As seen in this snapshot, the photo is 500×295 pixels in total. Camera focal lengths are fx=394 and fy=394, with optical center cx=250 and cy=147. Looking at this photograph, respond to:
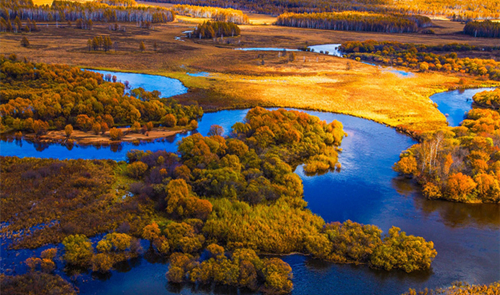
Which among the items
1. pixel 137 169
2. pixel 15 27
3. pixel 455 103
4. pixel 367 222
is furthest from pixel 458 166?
pixel 15 27

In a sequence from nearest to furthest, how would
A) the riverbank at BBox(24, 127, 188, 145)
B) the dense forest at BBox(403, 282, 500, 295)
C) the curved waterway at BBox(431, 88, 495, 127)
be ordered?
the dense forest at BBox(403, 282, 500, 295)
the riverbank at BBox(24, 127, 188, 145)
the curved waterway at BBox(431, 88, 495, 127)

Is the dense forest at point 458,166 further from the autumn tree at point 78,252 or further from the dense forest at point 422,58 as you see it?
the dense forest at point 422,58

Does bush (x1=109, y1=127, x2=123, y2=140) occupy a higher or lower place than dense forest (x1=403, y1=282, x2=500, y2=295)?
higher

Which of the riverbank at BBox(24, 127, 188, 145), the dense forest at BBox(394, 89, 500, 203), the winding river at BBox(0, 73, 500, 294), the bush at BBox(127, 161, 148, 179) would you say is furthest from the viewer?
the riverbank at BBox(24, 127, 188, 145)

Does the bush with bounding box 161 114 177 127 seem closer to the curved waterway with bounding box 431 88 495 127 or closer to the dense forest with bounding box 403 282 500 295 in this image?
the dense forest with bounding box 403 282 500 295

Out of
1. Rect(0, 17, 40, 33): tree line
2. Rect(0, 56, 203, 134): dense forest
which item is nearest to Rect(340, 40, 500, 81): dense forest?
Rect(0, 56, 203, 134): dense forest

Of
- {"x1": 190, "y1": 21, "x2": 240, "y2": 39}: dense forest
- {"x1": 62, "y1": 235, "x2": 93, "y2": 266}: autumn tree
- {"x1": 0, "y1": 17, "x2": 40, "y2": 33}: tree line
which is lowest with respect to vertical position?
{"x1": 62, "y1": 235, "x2": 93, "y2": 266}: autumn tree
